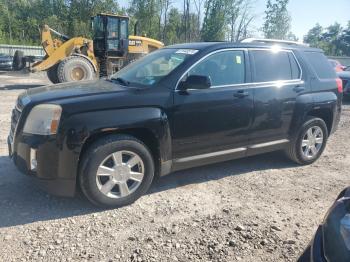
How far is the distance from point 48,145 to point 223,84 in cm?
226

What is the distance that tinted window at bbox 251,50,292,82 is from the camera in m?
4.79

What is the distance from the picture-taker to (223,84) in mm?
4441

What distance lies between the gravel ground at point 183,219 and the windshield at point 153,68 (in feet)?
4.55

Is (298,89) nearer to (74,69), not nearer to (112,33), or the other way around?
(74,69)

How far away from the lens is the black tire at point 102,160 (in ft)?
11.8

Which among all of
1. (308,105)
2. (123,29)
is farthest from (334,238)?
(123,29)

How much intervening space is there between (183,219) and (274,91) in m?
2.28

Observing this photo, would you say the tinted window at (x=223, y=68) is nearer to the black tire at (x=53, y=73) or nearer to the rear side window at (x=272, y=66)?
the rear side window at (x=272, y=66)

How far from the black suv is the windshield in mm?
21

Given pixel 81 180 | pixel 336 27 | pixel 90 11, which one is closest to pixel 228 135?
pixel 81 180

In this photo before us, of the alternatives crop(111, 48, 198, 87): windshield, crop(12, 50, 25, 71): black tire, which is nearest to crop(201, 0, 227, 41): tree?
crop(12, 50, 25, 71): black tire

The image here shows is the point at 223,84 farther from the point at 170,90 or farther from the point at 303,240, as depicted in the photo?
the point at 303,240

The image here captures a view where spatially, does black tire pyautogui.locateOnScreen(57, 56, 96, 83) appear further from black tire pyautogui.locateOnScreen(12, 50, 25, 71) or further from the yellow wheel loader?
black tire pyautogui.locateOnScreen(12, 50, 25, 71)

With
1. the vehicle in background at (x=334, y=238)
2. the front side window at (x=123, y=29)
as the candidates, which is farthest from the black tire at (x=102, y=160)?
the front side window at (x=123, y=29)
